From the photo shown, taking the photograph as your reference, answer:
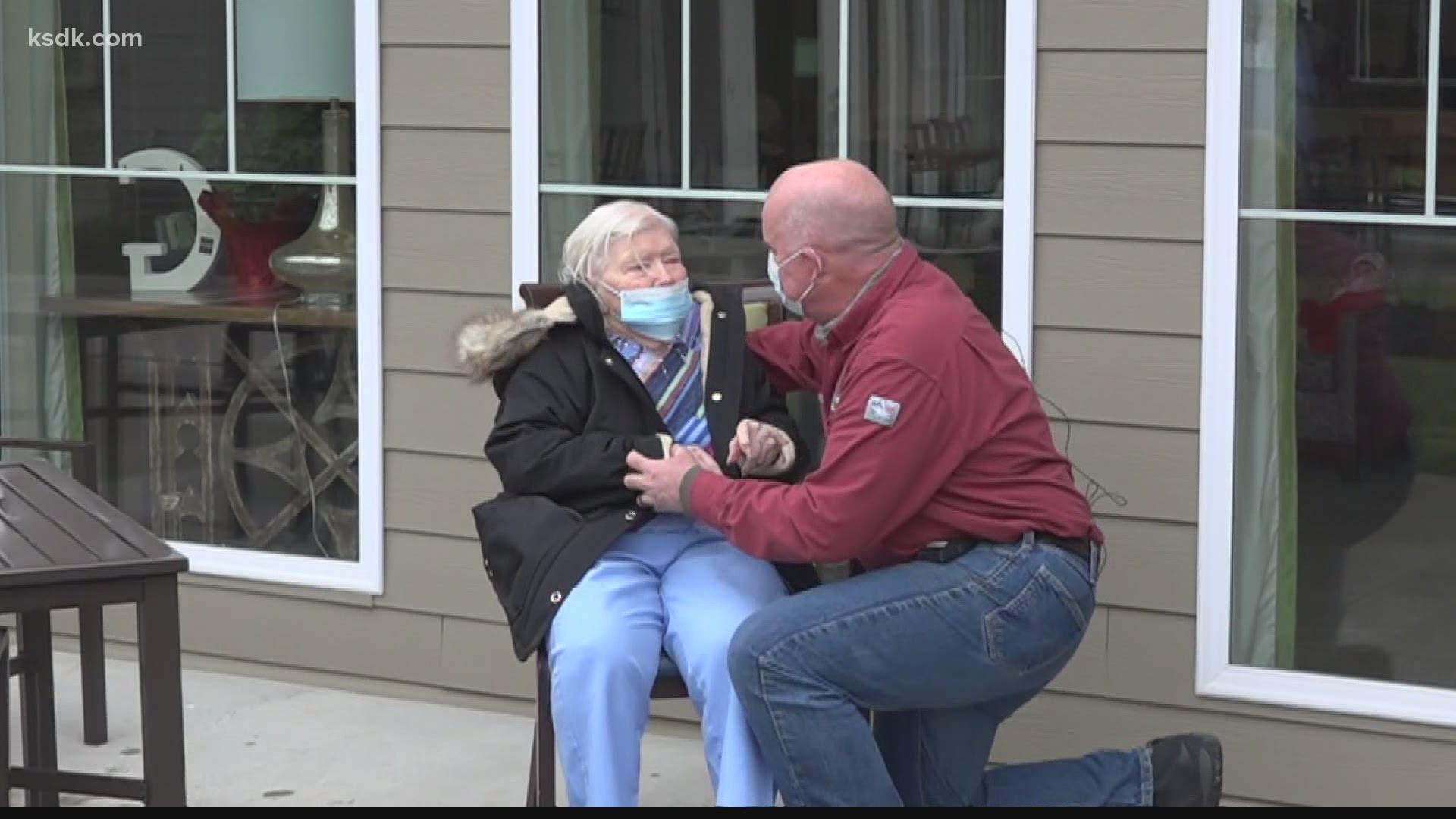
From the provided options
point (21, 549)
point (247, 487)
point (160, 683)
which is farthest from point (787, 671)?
point (247, 487)

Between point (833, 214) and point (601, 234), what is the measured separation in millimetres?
477

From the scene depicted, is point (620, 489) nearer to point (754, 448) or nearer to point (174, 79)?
point (754, 448)

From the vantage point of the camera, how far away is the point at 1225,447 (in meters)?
4.12

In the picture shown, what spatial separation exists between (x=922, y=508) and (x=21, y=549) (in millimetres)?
1391

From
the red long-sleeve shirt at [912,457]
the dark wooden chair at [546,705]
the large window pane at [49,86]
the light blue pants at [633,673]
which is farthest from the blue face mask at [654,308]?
the large window pane at [49,86]

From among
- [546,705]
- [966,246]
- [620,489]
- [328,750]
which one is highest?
[966,246]

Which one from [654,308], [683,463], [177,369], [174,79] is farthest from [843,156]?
[177,369]

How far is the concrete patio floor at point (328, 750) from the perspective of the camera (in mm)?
4391

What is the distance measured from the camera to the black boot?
3.74 m

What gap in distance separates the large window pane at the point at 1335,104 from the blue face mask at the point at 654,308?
111 centimetres

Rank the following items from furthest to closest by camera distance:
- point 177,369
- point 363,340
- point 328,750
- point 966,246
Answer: point 177,369, point 363,340, point 328,750, point 966,246

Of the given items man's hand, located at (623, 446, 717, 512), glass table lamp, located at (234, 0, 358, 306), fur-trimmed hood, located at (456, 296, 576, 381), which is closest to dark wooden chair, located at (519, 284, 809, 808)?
fur-trimmed hood, located at (456, 296, 576, 381)

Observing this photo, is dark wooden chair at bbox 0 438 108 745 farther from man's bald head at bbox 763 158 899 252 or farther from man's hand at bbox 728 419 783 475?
man's bald head at bbox 763 158 899 252
